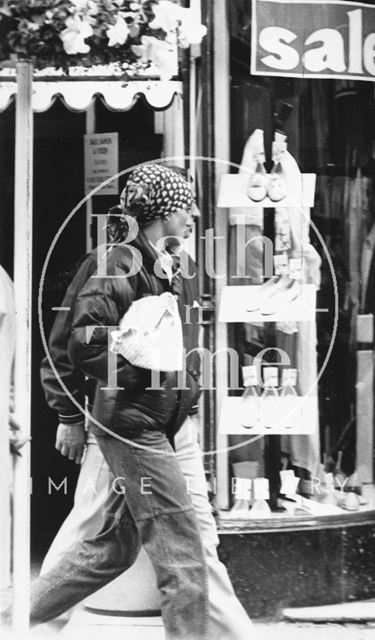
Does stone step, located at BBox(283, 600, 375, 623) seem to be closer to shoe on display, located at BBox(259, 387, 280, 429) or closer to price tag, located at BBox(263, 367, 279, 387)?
shoe on display, located at BBox(259, 387, 280, 429)

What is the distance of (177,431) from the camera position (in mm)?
5402

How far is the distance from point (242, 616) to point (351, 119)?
231cm

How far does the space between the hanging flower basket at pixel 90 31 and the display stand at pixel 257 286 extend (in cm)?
71

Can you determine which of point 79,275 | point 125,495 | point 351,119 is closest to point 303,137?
point 351,119

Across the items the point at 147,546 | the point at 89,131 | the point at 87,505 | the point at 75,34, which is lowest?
the point at 147,546

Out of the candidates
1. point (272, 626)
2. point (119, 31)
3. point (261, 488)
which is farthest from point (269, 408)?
point (119, 31)

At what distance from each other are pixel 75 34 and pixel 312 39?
4.17 feet

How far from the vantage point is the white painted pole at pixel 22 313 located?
204 inches

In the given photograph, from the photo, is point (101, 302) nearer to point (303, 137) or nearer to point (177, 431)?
point (177, 431)

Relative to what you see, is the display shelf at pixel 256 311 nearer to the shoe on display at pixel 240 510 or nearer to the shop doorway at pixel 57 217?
the shop doorway at pixel 57 217

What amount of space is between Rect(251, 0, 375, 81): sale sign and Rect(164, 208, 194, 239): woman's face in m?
0.80

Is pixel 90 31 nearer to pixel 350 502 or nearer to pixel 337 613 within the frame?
pixel 350 502

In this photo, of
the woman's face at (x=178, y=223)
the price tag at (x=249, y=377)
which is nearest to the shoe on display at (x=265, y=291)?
the price tag at (x=249, y=377)

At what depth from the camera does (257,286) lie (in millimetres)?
5746
